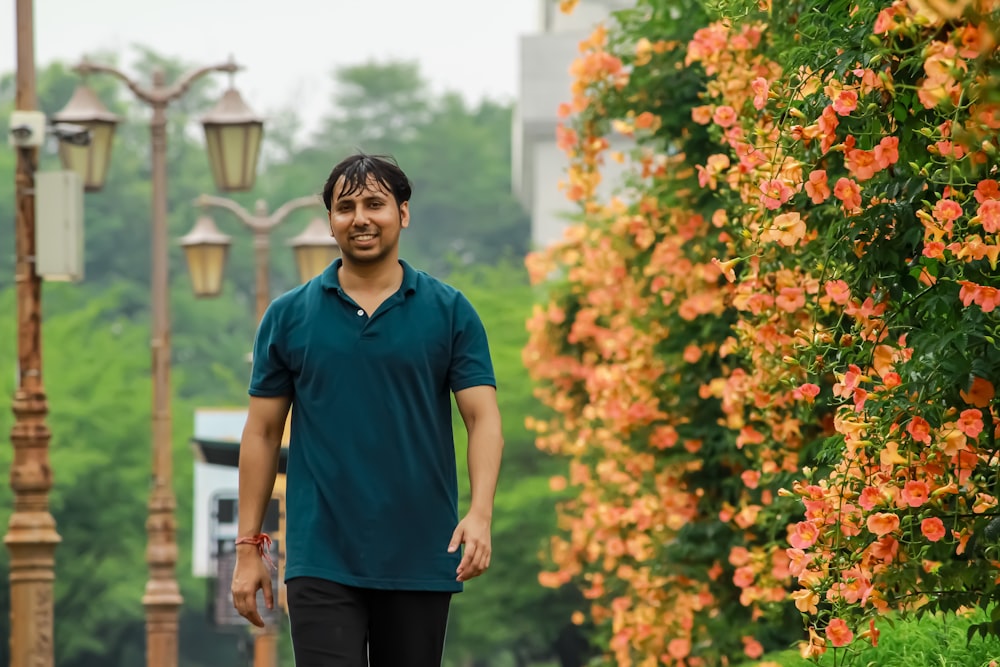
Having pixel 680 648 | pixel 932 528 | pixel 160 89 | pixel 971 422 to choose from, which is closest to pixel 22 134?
pixel 680 648

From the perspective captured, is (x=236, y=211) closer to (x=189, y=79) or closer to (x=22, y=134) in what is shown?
(x=189, y=79)

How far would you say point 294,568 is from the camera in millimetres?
5160

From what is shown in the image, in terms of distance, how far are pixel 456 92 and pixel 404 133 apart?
3.04 m

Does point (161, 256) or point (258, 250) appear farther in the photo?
point (258, 250)

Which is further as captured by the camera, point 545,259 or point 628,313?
point 545,259

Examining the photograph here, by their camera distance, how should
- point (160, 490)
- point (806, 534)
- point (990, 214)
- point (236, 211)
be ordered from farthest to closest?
point (236, 211)
point (160, 490)
point (806, 534)
point (990, 214)

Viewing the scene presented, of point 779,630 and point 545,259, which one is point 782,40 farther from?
point 545,259

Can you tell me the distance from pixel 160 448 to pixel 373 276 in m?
13.7

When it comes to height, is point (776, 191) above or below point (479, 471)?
above

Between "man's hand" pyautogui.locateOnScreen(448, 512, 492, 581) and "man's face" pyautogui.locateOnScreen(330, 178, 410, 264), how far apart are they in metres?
0.72

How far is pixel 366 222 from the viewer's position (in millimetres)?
5254

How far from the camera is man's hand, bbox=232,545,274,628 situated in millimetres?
5219

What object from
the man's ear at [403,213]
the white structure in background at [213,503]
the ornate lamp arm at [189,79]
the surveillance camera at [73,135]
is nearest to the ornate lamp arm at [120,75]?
the ornate lamp arm at [189,79]

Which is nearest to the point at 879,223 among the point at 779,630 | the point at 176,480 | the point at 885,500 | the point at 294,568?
the point at 885,500
